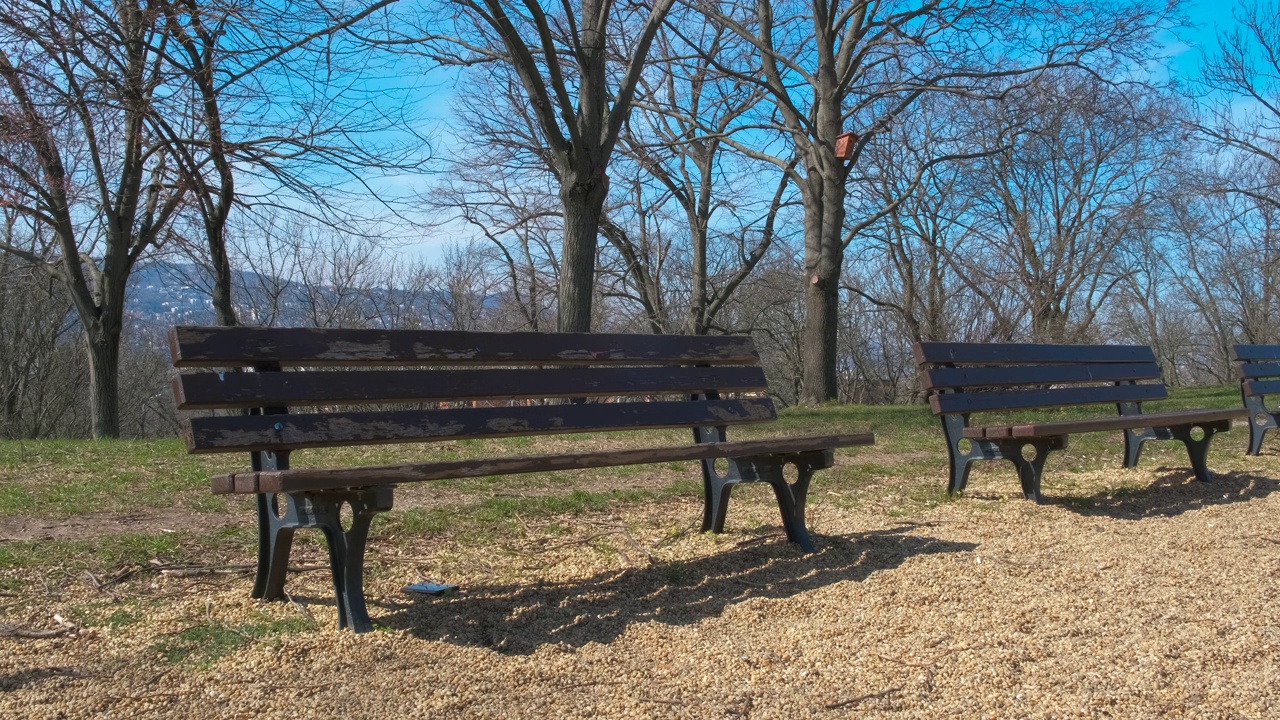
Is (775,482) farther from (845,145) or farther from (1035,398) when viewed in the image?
(845,145)

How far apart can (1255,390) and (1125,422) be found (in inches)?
134

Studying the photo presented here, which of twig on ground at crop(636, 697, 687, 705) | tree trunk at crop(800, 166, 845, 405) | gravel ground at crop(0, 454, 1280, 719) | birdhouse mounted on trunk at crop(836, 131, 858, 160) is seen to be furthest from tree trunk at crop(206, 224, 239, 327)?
twig on ground at crop(636, 697, 687, 705)

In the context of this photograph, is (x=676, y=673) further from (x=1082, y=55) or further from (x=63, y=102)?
(x=1082, y=55)

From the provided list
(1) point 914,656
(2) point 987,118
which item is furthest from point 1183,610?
(2) point 987,118

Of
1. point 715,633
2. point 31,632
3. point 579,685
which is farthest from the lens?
point 715,633

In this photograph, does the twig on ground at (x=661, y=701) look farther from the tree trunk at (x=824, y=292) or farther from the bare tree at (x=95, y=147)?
the tree trunk at (x=824, y=292)

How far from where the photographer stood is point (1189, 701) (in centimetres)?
260

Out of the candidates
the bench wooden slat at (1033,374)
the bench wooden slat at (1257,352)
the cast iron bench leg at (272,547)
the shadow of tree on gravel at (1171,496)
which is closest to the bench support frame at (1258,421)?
the bench wooden slat at (1257,352)

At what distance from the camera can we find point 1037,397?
6109 millimetres

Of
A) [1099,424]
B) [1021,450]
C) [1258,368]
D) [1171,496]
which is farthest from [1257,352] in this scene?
[1021,450]

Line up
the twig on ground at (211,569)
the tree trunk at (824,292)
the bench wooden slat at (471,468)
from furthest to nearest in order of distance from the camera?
the tree trunk at (824,292), the twig on ground at (211,569), the bench wooden slat at (471,468)

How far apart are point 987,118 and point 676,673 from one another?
1561 cm

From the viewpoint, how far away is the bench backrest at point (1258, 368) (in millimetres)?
8023

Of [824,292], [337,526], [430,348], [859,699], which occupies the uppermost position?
[824,292]
